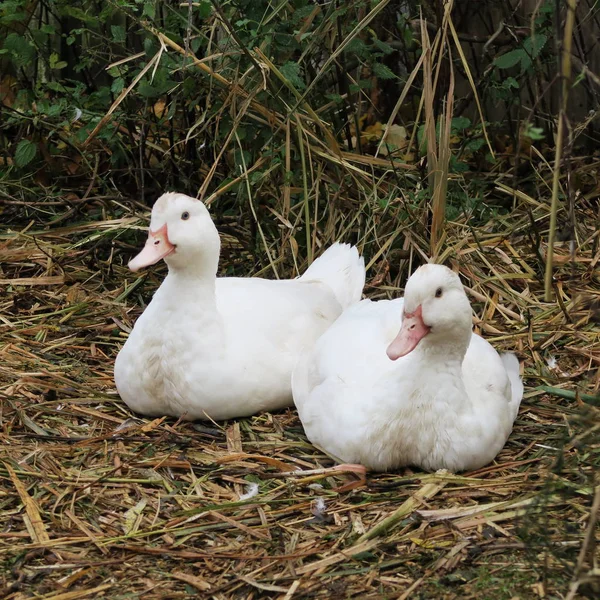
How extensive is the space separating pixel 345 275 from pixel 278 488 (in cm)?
154

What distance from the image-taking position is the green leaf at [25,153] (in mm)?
6344

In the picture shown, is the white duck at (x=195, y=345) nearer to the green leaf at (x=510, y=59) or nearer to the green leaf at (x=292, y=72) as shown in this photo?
the green leaf at (x=292, y=72)

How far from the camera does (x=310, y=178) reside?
5852mm

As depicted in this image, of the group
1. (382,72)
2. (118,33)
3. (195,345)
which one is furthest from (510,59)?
(195,345)

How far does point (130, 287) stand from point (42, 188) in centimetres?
117

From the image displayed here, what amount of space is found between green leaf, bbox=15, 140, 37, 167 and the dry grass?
34.1 inches

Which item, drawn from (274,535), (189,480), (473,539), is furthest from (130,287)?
(473,539)

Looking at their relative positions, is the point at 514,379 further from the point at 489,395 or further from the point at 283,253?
the point at 283,253

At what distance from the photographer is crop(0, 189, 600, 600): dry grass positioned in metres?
3.44

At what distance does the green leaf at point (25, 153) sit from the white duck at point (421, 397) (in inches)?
109

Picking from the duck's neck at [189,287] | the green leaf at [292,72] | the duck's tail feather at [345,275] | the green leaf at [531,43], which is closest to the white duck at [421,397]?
the duck's neck at [189,287]

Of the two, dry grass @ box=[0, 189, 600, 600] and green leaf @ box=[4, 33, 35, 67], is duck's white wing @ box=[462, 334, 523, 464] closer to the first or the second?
dry grass @ box=[0, 189, 600, 600]

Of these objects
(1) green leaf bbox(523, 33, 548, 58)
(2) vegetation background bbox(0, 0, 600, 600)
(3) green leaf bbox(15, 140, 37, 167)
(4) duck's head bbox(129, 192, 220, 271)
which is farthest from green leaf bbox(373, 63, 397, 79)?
(3) green leaf bbox(15, 140, 37, 167)

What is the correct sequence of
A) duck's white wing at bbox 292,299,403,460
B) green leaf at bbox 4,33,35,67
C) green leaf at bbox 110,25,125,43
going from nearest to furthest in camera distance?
duck's white wing at bbox 292,299,403,460 < green leaf at bbox 110,25,125,43 < green leaf at bbox 4,33,35,67
